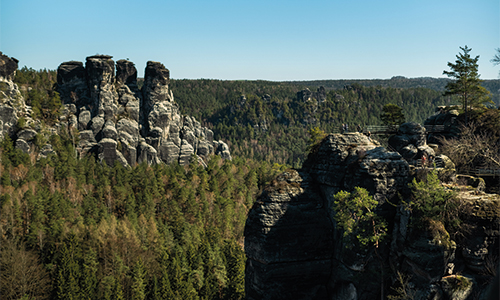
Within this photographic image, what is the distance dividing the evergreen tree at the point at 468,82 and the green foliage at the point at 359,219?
25.7m

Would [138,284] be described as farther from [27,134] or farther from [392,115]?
[27,134]

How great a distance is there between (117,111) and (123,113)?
234cm

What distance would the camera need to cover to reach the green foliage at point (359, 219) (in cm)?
2742

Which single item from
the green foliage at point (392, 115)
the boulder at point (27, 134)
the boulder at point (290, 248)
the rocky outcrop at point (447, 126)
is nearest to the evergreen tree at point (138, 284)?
the boulder at point (290, 248)

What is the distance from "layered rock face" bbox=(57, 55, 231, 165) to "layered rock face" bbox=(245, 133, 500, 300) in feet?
341

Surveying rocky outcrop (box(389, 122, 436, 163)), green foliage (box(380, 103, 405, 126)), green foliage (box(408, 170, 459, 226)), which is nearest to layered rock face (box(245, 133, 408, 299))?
green foliage (box(408, 170, 459, 226))

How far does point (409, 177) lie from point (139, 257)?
2114 inches

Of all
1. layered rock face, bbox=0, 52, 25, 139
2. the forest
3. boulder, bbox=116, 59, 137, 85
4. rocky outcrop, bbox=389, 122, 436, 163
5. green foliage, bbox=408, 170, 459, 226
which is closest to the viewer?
green foliage, bbox=408, 170, 459, 226

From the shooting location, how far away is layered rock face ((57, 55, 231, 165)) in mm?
130375

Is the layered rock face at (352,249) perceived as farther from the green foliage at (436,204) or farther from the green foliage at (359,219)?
the green foliage at (359,219)

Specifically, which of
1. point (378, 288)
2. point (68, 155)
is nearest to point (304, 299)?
point (378, 288)

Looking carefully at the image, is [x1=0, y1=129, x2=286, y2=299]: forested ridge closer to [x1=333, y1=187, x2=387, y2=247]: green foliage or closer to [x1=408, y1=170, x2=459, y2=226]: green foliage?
[x1=333, y1=187, x2=387, y2=247]: green foliage

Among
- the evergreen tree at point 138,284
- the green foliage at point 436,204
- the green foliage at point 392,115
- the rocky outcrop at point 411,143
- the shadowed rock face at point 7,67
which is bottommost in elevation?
the evergreen tree at point 138,284

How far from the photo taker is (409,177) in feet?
98.2
